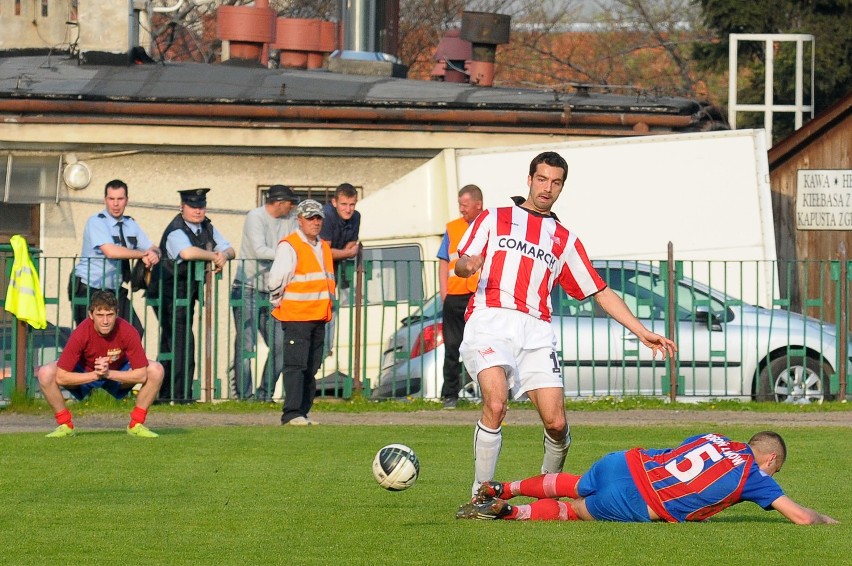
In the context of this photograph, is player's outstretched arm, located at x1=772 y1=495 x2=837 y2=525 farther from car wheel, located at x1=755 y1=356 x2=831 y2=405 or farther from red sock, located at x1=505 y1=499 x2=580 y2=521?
car wheel, located at x1=755 y1=356 x2=831 y2=405

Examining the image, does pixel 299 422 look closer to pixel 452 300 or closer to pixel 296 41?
pixel 452 300

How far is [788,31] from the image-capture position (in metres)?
A: 27.0

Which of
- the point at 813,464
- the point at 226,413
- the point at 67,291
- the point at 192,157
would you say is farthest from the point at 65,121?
the point at 813,464

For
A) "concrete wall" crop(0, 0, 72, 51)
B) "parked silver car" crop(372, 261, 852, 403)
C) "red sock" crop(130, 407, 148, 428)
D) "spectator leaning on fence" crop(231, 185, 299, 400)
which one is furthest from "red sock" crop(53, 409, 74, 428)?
"concrete wall" crop(0, 0, 72, 51)

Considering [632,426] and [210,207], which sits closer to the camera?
[632,426]

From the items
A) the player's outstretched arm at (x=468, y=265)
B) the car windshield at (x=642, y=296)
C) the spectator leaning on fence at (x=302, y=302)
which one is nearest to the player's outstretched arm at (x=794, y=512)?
the player's outstretched arm at (x=468, y=265)

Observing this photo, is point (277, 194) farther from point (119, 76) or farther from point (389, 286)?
point (119, 76)

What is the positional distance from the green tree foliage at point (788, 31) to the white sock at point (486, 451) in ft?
64.3

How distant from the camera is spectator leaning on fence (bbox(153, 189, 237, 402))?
1523 cm

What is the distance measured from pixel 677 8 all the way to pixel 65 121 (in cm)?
2787

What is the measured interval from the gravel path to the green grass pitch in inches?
35.7

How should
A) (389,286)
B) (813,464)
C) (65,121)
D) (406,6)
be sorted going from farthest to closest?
(406,6) → (65,121) → (389,286) → (813,464)

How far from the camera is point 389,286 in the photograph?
1589 cm

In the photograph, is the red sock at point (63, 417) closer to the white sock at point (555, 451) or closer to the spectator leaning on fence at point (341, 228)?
the spectator leaning on fence at point (341, 228)
